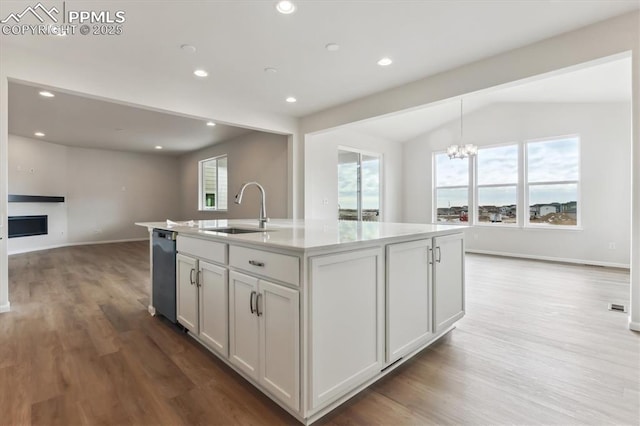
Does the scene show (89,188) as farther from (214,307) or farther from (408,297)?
(408,297)

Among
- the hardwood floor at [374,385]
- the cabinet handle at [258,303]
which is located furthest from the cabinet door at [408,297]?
the cabinet handle at [258,303]

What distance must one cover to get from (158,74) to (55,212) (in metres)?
6.33

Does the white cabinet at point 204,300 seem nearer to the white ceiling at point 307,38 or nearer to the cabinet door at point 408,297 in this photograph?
the cabinet door at point 408,297

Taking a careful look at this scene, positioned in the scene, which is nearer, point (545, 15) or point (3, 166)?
point (545, 15)

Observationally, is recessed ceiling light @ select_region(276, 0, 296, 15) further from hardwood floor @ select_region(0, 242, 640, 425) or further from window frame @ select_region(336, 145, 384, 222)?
window frame @ select_region(336, 145, 384, 222)

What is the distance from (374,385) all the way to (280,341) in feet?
2.35

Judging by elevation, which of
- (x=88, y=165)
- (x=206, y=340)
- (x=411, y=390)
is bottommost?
(x=411, y=390)

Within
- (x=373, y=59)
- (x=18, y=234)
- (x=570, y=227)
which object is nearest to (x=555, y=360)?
(x=373, y=59)

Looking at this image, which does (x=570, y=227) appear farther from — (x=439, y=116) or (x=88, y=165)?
(x=88, y=165)

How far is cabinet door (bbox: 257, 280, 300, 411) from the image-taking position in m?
1.46

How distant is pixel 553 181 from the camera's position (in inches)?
235

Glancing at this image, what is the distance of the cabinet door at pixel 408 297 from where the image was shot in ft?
6.13

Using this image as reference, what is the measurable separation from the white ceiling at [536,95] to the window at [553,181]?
0.91 metres

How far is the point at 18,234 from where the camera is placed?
6.87 metres
